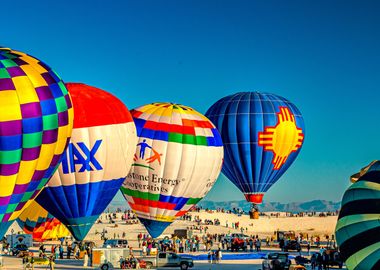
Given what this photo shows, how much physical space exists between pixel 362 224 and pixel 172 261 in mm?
12229

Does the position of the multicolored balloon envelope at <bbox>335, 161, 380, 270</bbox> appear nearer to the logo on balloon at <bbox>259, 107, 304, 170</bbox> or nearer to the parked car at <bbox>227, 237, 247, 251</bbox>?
the parked car at <bbox>227, 237, 247, 251</bbox>

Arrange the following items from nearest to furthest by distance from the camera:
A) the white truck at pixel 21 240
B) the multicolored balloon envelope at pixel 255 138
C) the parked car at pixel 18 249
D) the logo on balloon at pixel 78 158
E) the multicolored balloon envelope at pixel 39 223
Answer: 1. the logo on balloon at pixel 78 158
2. the parked car at pixel 18 249
3. the white truck at pixel 21 240
4. the multicolored balloon envelope at pixel 39 223
5. the multicolored balloon envelope at pixel 255 138

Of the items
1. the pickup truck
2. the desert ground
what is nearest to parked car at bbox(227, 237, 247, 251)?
the desert ground

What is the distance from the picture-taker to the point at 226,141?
47938 millimetres

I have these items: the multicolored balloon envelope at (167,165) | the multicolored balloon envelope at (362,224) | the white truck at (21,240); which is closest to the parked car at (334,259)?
the multicolored balloon envelope at (167,165)

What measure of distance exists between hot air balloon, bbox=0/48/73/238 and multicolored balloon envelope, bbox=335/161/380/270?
33.6 feet

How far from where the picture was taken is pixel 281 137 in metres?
48.8

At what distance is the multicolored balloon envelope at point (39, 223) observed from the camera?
4447cm

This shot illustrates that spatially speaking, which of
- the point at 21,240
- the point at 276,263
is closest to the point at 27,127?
the point at 276,263

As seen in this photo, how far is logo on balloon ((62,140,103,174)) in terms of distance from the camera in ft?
99.1

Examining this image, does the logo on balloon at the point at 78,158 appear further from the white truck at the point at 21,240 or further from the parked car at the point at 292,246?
the parked car at the point at 292,246

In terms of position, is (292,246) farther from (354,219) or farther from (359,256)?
(359,256)

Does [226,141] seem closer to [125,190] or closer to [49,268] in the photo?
[125,190]

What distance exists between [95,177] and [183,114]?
26.0 ft
